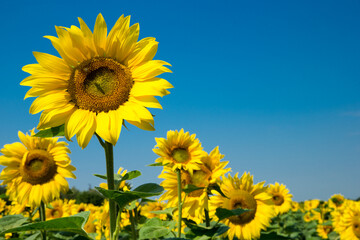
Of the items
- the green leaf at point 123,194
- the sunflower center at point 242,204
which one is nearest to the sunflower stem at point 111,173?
the green leaf at point 123,194

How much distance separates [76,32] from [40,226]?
1298mm

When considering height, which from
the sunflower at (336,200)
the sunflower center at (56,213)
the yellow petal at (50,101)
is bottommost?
the sunflower center at (56,213)

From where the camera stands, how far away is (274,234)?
5309 millimetres

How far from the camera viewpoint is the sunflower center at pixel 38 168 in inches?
201

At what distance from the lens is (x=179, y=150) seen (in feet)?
16.3

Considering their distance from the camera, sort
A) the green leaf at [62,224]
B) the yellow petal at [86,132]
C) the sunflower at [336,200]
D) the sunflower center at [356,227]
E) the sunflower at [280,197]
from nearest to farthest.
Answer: the green leaf at [62,224], the yellow petal at [86,132], the sunflower center at [356,227], the sunflower at [280,197], the sunflower at [336,200]

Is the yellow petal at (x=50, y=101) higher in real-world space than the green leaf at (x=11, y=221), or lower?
higher

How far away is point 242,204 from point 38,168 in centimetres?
297

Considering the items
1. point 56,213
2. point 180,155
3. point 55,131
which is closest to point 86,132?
point 55,131

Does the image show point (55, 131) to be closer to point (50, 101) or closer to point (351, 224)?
point (50, 101)

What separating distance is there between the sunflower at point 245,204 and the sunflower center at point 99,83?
2.98 m

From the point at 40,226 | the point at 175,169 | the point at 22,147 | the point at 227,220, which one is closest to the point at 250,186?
the point at 227,220

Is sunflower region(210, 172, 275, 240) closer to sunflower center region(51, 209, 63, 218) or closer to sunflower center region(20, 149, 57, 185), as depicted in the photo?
sunflower center region(20, 149, 57, 185)

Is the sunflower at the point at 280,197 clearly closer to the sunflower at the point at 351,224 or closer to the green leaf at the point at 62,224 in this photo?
the sunflower at the point at 351,224
